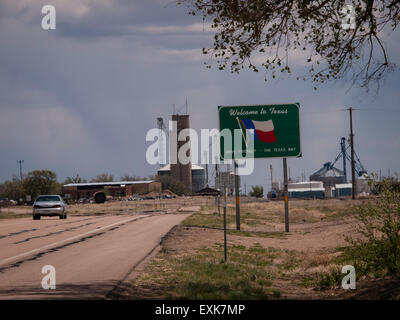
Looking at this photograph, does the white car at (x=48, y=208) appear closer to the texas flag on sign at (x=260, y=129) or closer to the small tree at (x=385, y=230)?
the texas flag on sign at (x=260, y=129)

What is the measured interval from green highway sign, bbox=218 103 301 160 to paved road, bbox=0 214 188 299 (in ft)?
30.5

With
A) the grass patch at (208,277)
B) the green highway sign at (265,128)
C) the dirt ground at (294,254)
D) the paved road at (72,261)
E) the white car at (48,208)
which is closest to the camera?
the paved road at (72,261)

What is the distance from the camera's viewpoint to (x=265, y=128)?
108 feet

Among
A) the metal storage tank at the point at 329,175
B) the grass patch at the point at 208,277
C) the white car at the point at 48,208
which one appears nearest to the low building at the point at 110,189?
the metal storage tank at the point at 329,175

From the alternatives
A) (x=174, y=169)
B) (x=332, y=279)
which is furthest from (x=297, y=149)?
(x=174, y=169)

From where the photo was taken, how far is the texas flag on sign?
32688mm

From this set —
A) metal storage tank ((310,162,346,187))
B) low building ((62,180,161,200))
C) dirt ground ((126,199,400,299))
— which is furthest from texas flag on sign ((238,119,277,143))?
metal storage tank ((310,162,346,187))

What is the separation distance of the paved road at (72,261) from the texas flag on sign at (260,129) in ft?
31.8

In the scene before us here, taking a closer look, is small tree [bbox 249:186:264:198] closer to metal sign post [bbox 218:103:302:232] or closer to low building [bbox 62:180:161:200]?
low building [bbox 62:180:161:200]

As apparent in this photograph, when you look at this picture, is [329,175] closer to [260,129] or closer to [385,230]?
[260,129]

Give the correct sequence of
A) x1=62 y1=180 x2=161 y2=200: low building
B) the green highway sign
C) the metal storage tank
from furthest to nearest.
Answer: the metal storage tank < x1=62 y1=180 x2=161 y2=200: low building < the green highway sign

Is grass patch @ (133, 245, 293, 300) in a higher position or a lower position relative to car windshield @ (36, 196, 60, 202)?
lower

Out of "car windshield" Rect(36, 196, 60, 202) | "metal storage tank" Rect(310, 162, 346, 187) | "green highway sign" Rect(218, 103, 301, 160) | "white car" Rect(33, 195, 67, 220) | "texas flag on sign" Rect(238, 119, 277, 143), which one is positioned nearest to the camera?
"green highway sign" Rect(218, 103, 301, 160)

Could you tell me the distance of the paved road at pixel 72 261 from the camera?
1066 centimetres
